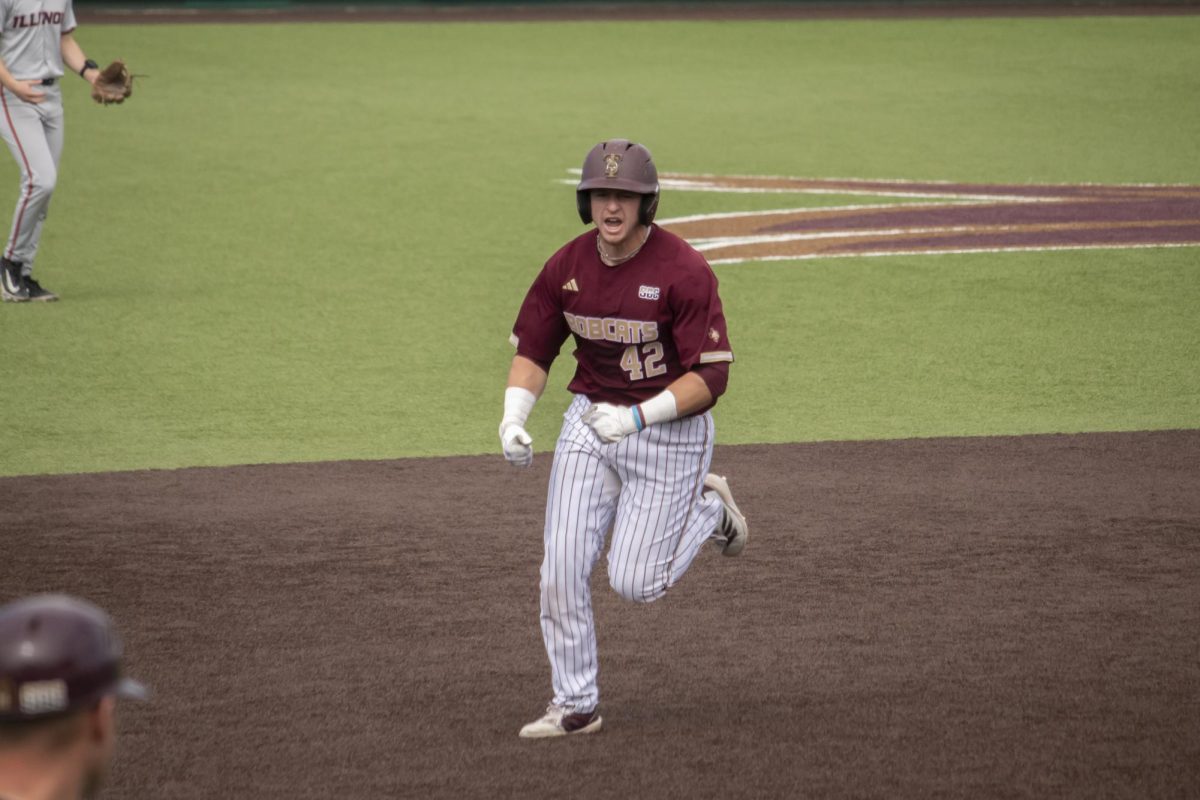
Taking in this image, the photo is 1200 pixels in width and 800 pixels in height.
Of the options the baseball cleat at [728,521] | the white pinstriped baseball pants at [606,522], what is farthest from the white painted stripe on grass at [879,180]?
the white pinstriped baseball pants at [606,522]

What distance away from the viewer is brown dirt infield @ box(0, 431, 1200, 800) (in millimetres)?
5383

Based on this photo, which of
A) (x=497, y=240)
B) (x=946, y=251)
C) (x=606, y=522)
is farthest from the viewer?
(x=497, y=240)

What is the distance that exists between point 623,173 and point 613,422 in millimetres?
809

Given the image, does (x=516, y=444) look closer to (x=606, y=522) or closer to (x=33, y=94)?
(x=606, y=522)

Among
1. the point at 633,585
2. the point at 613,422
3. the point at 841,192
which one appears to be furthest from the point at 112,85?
the point at 613,422

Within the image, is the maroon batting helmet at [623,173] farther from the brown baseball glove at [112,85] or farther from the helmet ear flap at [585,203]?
the brown baseball glove at [112,85]

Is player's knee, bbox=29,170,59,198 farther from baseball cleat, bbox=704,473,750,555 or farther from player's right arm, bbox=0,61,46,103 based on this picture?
baseball cleat, bbox=704,473,750,555

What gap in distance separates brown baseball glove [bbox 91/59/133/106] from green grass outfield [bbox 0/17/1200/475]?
1.42 meters

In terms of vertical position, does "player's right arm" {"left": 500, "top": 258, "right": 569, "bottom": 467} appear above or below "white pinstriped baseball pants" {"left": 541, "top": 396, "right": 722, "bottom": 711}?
above

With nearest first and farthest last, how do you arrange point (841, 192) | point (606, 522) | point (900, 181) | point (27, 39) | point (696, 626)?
1. point (606, 522)
2. point (696, 626)
3. point (27, 39)
4. point (841, 192)
5. point (900, 181)

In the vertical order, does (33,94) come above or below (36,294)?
above

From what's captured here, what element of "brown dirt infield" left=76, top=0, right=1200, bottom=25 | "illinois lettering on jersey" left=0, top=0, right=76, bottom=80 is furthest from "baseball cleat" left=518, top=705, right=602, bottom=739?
"brown dirt infield" left=76, top=0, right=1200, bottom=25

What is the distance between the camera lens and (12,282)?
12242 millimetres

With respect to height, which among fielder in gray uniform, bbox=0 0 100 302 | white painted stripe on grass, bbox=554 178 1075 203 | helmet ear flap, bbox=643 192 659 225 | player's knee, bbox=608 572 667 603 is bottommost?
player's knee, bbox=608 572 667 603
